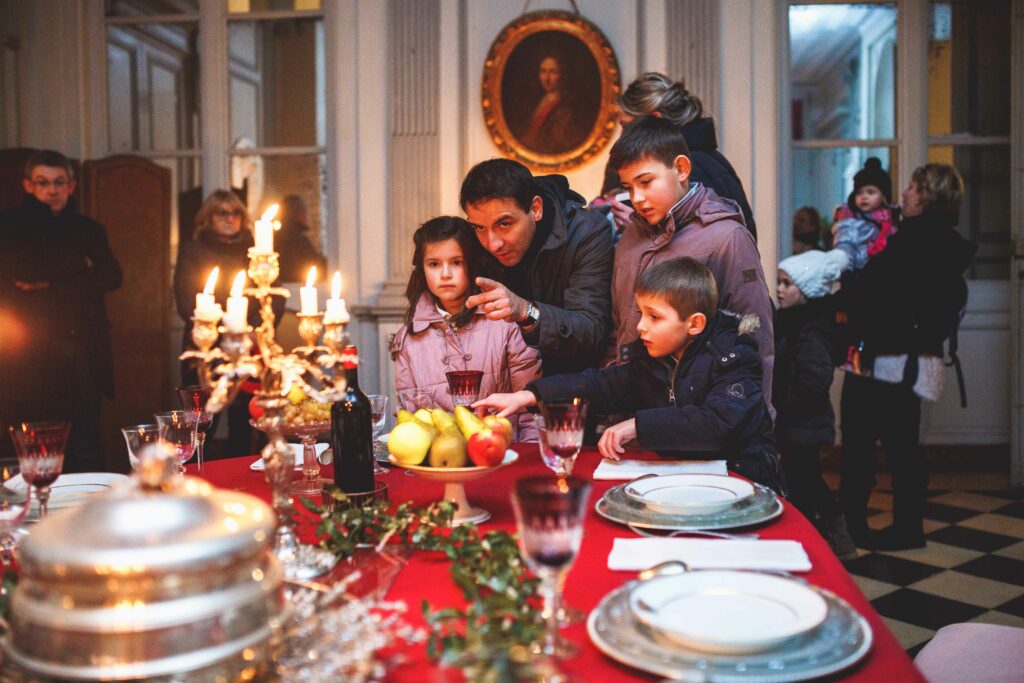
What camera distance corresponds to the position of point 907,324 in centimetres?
356

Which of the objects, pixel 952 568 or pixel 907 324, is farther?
pixel 907 324

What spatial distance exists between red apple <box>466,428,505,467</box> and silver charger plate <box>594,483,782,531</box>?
20 cm

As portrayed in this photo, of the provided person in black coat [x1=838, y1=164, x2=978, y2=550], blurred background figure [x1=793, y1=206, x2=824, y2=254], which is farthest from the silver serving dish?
blurred background figure [x1=793, y1=206, x2=824, y2=254]

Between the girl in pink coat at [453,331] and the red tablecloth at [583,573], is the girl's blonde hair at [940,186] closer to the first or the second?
the girl in pink coat at [453,331]

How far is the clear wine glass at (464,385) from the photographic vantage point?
5.77 ft

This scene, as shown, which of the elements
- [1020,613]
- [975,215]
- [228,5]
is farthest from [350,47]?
[1020,613]

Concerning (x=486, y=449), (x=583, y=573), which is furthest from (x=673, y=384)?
(x=583, y=573)

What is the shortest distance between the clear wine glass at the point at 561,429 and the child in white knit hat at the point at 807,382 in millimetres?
2044

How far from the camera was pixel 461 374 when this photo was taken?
176 cm

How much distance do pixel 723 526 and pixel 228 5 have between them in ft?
16.2

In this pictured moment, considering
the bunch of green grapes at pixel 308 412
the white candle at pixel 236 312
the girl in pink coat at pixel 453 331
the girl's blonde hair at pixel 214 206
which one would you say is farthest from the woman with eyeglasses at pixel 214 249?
the white candle at pixel 236 312

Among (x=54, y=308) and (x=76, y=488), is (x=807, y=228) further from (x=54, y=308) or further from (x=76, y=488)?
(x=76, y=488)

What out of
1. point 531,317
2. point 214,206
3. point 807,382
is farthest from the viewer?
point 214,206

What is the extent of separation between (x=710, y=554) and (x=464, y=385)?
0.68 meters
